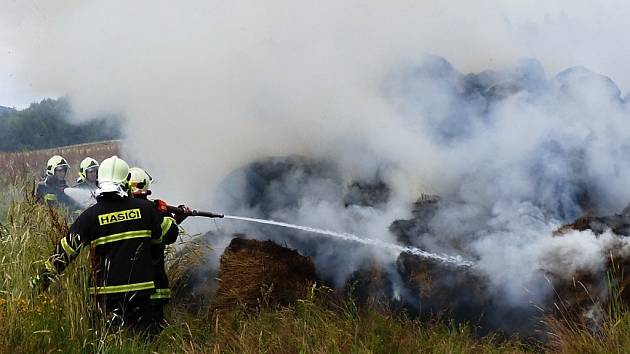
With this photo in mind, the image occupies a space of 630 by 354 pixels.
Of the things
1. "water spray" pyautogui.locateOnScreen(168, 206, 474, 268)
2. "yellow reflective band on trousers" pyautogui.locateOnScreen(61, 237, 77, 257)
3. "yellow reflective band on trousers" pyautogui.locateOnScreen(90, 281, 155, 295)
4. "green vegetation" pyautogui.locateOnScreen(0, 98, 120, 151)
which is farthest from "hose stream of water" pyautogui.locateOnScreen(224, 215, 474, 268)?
"green vegetation" pyautogui.locateOnScreen(0, 98, 120, 151)

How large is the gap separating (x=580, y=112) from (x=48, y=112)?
34088mm

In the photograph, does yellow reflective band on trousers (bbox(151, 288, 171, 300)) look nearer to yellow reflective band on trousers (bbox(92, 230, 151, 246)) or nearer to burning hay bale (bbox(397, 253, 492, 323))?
yellow reflective band on trousers (bbox(92, 230, 151, 246))

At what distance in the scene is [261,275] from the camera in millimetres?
6641

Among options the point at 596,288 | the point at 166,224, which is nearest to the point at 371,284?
the point at 596,288

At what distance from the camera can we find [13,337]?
Answer: 4.66m

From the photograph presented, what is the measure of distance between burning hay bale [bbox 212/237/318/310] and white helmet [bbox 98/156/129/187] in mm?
1670

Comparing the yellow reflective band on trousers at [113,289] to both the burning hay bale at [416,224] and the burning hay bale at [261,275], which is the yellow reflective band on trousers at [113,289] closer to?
the burning hay bale at [261,275]

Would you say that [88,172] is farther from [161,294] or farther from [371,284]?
[371,284]

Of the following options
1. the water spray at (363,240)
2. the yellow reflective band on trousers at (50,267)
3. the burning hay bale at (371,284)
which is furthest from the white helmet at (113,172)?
the burning hay bale at (371,284)

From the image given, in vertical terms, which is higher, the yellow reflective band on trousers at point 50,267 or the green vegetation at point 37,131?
the yellow reflective band on trousers at point 50,267

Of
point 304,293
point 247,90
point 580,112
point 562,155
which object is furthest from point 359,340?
point 247,90

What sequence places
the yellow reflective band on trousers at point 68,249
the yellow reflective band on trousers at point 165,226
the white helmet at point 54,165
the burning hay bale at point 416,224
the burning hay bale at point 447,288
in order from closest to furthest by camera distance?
the yellow reflective band on trousers at point 68,249, the yellow reflective band on trousers at point 165,226, the burning hay bale at point 447,288, the burning hay bale at point 416,224, the white helmet at point 54,165

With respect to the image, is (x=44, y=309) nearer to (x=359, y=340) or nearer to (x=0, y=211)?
(x=359, y=340)

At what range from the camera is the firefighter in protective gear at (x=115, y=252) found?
5.24m
